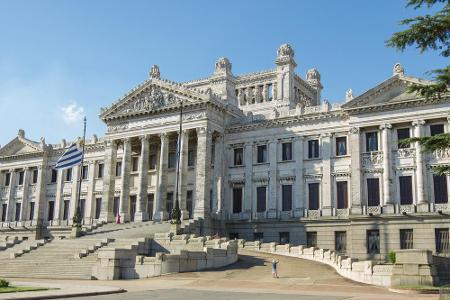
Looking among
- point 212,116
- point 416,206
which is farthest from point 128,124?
point 416,206

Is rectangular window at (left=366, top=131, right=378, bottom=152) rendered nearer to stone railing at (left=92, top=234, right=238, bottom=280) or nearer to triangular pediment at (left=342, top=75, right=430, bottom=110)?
triangular pediment at (left=342, top=75, right=430, bottom=110)

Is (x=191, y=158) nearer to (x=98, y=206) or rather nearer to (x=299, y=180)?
(x=299, y=180)

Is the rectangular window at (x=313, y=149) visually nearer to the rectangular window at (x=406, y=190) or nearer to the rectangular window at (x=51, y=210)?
the rectangular window at (x=406, y=190)

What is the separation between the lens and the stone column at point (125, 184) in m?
58.7

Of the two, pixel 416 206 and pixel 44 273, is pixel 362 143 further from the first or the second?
pixel 44 273

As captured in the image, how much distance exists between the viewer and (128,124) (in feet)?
200

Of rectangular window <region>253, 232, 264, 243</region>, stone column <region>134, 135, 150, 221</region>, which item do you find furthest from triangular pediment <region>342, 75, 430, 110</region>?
stone column <region>134, 135, 150, 221</region>

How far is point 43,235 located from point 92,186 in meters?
9.46

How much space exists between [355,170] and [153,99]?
22.8m

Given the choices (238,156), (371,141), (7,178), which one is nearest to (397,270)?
(371,141)

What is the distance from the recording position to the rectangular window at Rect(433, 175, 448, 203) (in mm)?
46438

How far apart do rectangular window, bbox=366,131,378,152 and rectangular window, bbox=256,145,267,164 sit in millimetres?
10903

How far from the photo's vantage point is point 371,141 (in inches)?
2005

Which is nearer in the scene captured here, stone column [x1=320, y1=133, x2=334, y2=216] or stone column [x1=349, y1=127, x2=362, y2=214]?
stone column [x1=349, y1=127, x2=362, y2=214]
